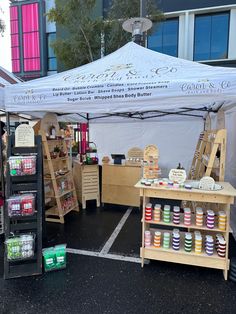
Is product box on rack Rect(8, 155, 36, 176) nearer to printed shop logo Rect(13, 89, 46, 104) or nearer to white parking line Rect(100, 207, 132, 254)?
printed shop logo Rect(13, 89, 46, 104)

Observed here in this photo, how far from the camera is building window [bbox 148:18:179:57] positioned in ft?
26.8

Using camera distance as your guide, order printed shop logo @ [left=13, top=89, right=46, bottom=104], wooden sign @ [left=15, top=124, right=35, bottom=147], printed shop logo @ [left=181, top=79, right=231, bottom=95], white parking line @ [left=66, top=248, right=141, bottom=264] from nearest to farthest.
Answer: printed shop logo @ [left=181, top=79, right=231, bottom=95] < wooden sign @ [left=15, top=124, right=35, bottom=147] < printed shop logo @ [left=13, top=89, right=46, bottom=104] < white parking line @ [left=66, top=248, right=141, bottom=264]

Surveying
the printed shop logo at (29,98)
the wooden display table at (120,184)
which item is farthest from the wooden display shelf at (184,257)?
the printed shop logo at (29,98)

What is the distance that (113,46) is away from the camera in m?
6.16

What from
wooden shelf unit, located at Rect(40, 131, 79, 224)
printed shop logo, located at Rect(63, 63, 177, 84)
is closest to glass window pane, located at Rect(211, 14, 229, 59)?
printed shop logo, located at Rect(63, 63, 177, 84)

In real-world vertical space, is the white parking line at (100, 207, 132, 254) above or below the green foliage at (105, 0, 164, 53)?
below

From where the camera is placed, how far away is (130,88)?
2.35 metres

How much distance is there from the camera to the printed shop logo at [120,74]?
246cm

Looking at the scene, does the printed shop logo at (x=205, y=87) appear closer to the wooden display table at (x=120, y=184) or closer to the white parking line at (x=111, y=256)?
the white parking line at (x=111, y=256)

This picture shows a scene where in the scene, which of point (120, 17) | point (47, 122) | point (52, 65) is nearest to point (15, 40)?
point (52, 65)

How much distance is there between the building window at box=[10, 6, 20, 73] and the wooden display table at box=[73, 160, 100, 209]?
1268 centimetres

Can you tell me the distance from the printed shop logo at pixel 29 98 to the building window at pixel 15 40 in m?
13.8

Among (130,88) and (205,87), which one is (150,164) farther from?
(205,87)

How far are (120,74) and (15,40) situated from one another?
1523cm
